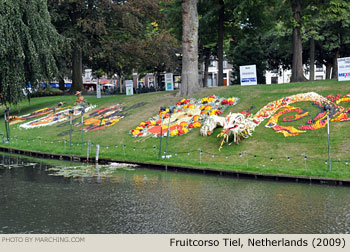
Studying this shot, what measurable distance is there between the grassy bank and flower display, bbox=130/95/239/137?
838 mm

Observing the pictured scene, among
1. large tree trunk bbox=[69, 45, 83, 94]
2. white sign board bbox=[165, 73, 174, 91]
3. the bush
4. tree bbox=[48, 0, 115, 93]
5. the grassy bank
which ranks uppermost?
tree bbox=[48, 0, 115, 93]

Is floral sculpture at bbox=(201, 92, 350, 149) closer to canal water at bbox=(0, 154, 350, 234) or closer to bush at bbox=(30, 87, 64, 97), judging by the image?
canal water at bbox=(0, 154, 350, 234)

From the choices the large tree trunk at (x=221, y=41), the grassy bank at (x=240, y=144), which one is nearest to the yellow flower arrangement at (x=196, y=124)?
the grassy bank at (x=240, y=144)

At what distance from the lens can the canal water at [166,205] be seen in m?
14.2

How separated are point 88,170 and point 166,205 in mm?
10162

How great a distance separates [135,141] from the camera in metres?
34.4

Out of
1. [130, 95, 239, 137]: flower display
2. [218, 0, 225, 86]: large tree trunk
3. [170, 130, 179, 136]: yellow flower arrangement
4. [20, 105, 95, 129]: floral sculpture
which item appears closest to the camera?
[170, 130, 179, 136]: yellow flower arrangement

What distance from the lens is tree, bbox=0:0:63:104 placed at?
134 ft

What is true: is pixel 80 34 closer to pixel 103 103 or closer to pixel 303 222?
pixel 103 103

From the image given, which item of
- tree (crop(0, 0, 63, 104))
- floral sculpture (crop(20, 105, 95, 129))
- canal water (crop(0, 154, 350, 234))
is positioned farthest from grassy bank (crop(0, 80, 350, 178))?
tree (crop(0, 0, 63, 104))

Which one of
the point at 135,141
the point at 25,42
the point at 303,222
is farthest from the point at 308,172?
the point at 25,42

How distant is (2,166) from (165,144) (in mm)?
10362

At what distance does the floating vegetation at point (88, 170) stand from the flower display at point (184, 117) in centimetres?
703

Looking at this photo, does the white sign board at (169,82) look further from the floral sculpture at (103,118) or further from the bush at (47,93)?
the bush at (47,93)
